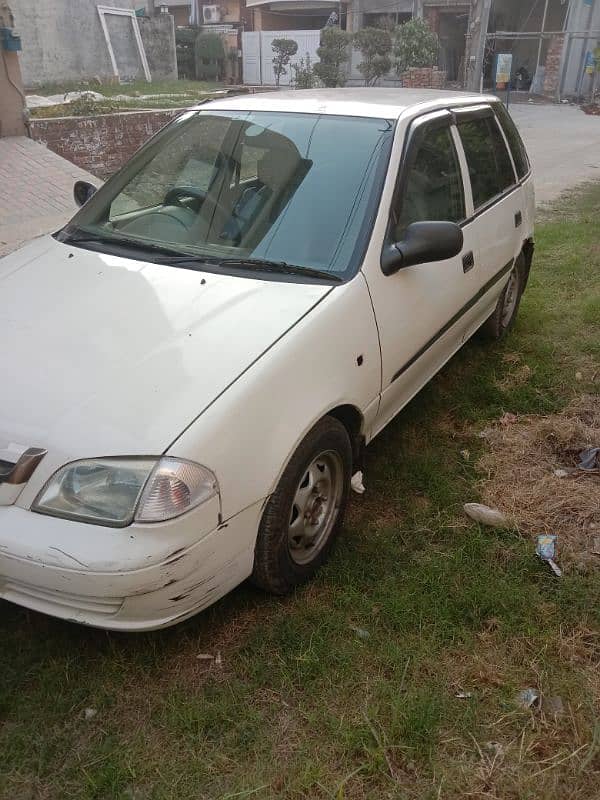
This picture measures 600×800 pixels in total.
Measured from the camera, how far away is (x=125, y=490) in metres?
2.14

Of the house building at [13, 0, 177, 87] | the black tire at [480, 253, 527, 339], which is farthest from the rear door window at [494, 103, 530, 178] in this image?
the house building at [13, 0, 177, 87]

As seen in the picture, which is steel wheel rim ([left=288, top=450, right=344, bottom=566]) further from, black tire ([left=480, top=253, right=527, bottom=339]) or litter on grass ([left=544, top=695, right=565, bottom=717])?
black tire ([left=480, top=253, right=527, bottom=339])

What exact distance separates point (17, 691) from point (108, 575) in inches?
25.6

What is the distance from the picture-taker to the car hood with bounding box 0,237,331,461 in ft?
7.22

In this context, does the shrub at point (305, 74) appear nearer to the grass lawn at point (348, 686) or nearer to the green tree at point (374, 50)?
the green tree at point (374, 50)

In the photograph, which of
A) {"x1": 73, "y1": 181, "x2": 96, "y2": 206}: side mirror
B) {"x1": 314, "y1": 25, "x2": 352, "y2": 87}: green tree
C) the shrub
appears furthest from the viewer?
{"x1": 314, "y1": 25, "x2": 352, "y2": 87}: green tree

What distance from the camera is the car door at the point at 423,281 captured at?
310cm

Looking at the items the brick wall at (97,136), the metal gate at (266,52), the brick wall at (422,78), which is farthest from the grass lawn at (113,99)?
the brick wall at (422,78)

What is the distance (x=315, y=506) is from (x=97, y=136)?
405 inches

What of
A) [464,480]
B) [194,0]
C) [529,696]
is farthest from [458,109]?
[194,0]

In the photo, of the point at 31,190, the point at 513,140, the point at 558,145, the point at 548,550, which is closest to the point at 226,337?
the point at 548,550

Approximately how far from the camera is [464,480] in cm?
361

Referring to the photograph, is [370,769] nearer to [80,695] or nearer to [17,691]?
[80,695]

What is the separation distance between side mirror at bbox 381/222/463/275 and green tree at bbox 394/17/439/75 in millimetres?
23066
